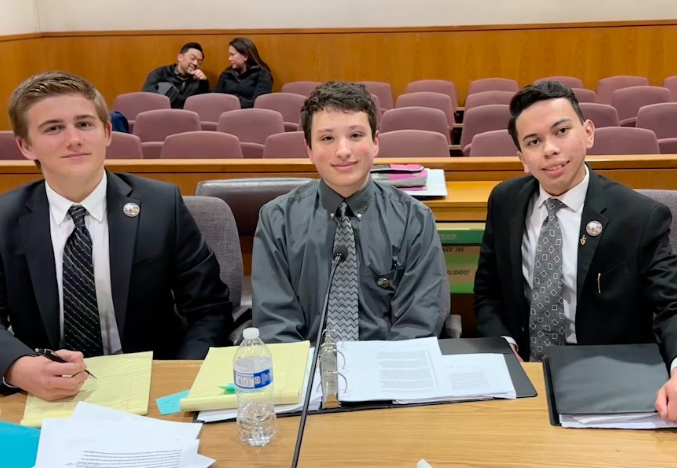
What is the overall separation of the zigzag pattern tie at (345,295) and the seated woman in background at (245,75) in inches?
192

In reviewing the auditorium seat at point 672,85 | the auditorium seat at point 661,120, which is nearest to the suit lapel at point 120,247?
the auditorium seat at point 661,120

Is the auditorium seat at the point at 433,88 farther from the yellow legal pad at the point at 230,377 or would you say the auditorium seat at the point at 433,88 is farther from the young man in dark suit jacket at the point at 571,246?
the yellow legal pad at the point at 230,377

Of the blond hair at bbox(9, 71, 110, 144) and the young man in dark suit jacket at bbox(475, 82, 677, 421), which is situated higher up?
the blond hair at bbox(9, 71, 110, 144)

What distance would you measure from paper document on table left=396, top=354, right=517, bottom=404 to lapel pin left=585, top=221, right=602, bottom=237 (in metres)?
0.47

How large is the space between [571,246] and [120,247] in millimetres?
1225

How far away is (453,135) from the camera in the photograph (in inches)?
224

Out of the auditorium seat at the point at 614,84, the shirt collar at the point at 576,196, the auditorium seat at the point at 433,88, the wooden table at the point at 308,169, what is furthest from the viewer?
the auditorium seat at the point at 433,88

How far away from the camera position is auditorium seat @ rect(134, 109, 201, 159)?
15.4ft

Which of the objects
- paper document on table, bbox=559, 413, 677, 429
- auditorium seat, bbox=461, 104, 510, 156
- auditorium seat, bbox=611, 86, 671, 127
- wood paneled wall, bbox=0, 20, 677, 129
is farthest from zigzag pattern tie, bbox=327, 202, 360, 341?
wood paneled wall, bbox=0, 20, 677, 129

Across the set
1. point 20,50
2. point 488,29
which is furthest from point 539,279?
point 20,50

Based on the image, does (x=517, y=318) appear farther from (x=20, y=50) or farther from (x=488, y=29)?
(x=20, y=50)

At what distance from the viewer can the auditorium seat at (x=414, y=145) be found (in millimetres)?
3564

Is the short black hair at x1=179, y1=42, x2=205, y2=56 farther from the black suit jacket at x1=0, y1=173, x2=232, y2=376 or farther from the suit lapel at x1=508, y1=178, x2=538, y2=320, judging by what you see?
the suit lapel at x1=508, y1=178, x2=538, y2=320

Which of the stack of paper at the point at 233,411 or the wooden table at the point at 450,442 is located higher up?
the stack of paper at the point at 233,411
